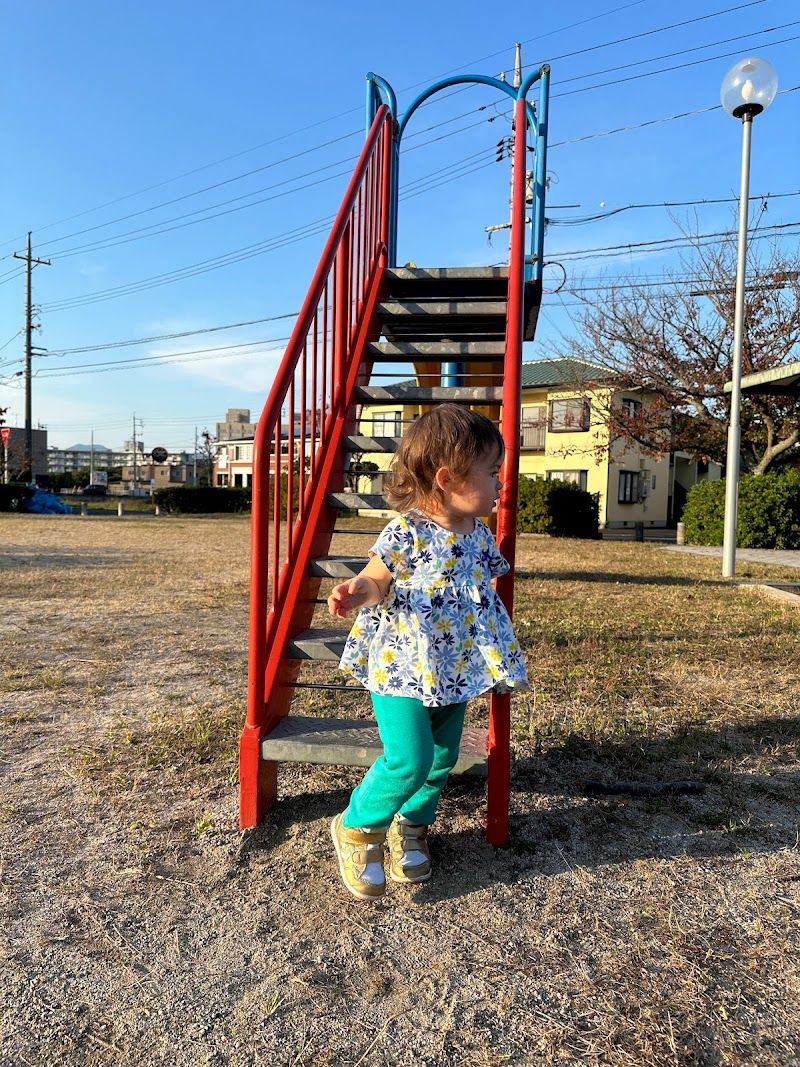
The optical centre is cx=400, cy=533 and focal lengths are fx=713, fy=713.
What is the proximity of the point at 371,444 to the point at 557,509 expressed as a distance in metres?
15.3

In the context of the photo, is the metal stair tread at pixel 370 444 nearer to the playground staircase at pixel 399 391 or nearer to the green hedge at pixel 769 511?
the playground staircase at pixel 399 391

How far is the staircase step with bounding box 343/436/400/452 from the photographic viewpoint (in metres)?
3.19

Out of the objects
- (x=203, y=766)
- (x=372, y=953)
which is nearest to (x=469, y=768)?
(x=372, y=953)

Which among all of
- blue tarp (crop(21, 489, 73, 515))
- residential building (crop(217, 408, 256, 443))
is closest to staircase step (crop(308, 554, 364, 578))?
blue tarp (crop(21, 489, 73, 515))

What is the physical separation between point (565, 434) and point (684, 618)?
73.4 feet

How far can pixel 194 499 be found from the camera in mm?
31609

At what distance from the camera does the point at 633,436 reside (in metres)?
→ 17.7

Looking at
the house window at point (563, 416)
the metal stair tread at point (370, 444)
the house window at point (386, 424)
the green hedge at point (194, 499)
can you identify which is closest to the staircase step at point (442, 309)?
the house window at point (386, 424)

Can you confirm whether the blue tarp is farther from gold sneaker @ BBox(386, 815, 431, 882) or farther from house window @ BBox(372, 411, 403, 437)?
gold sneaker @ BBox(386, 815, 431, 882)

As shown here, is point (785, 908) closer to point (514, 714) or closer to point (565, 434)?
point (514, 714)

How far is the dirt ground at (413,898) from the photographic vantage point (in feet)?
4.54

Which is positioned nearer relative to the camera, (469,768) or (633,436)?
(469,768)

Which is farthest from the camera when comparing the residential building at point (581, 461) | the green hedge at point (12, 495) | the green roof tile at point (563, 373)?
the green hedge at point (12, 495)

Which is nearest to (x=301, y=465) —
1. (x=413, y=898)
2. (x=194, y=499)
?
(x=413, y=898)
